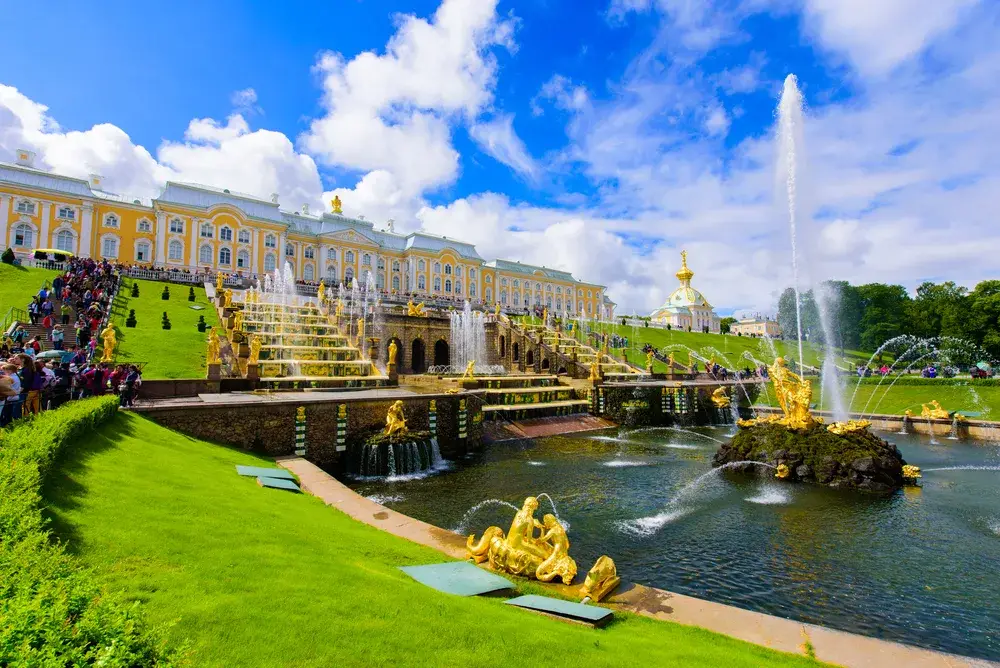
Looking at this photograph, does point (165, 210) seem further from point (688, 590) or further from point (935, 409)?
point (935, 409)

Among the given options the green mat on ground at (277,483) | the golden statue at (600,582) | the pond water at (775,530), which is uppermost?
the green mat on ground at (277,483)

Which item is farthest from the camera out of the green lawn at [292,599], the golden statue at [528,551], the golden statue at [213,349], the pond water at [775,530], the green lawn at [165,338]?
the green lawn at [165,338]

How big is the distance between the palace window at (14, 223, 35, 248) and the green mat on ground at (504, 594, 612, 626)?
217 ft

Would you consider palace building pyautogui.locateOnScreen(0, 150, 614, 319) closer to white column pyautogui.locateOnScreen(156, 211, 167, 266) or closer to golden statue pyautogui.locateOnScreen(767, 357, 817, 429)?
white column pyautogui.locateOnScreen(156, 211, 167, 266)

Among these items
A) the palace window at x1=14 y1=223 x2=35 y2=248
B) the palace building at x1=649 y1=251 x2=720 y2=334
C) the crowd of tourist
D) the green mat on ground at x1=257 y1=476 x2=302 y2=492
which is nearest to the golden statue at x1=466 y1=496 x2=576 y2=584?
the green mat on ground at x1=257 y1=476 x2=302 y2=492

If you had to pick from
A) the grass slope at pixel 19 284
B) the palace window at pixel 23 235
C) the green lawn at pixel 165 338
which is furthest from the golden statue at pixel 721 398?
the palace window at pixel 23 235

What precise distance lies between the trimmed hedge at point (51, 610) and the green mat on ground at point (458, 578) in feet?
11.4

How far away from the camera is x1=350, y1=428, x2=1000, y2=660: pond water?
8070 millimetres

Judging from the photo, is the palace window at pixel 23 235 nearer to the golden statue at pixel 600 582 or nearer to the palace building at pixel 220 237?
the palace building at pixel 220 237

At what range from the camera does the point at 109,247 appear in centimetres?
5566

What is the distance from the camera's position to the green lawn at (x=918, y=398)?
94.2ft

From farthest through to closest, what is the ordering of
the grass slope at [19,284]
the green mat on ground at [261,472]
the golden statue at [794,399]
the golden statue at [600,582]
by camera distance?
the grass slope at [19,284] < the golden statue at [794,399] < the green mat on ground at [261,472] < the golden statue at [600,582]

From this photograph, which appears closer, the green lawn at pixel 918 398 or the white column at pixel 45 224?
the green lawn at pixel 918 398

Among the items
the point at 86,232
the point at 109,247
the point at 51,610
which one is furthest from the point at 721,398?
the point at 86,232
